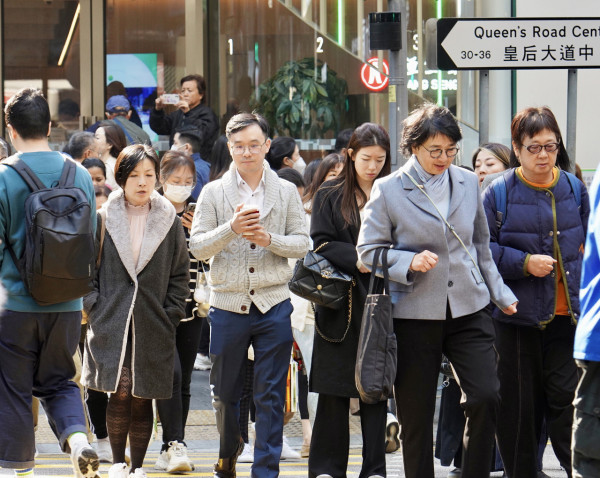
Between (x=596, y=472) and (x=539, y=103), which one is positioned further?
(x=539, y=103)

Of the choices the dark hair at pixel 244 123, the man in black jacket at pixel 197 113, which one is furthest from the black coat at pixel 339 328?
the man in black jacket at pixel 197 113

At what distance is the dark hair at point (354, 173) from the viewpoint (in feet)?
20.9

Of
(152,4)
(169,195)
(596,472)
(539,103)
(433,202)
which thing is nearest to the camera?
(596,472)

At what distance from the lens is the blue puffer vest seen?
596 centimetres

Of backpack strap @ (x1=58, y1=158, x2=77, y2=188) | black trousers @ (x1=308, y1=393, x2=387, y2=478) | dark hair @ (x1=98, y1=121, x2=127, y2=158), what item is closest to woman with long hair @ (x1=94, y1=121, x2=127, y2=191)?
dark hair @ (x1=98, y1=121, x2=127, y2=158)

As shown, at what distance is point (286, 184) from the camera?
6.45m

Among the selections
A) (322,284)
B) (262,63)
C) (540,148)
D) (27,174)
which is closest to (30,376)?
(27,174)

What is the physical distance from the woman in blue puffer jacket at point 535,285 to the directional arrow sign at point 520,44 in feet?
5.61

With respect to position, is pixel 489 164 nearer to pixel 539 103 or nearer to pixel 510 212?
pixel 510 212

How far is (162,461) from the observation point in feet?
23.3

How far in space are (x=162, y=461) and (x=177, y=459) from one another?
0.60ft

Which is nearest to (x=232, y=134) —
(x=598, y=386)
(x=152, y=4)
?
(x=598, y=386)

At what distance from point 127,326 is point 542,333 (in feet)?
7.32

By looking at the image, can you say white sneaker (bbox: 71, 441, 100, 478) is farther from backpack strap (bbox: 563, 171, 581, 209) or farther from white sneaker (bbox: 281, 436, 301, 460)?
backpack strap (bbox: 563, 171, 581, 209)
